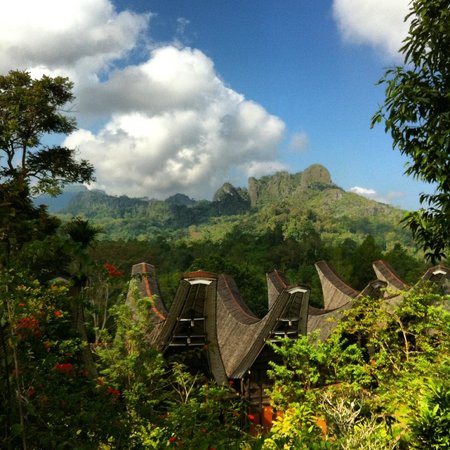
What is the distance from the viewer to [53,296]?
5.21m

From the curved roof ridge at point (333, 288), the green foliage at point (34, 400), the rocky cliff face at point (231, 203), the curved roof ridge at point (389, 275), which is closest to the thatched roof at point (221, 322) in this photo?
the green foliage at point (34, 400)

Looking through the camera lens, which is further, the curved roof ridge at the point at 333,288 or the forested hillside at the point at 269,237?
the forested hillside at the point at 269,237

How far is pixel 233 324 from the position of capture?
42.9 feet

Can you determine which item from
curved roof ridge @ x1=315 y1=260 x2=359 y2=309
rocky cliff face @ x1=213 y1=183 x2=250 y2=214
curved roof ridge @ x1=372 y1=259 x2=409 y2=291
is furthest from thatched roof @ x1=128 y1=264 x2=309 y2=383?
rocky cliff face @ x1=213 y1=183 x2=250 y2=214

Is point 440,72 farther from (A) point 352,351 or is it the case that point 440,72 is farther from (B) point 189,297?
(B) point 189,297

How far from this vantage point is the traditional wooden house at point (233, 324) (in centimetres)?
833

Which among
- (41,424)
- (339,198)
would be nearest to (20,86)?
(41,424)

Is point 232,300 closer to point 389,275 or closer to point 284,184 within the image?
point 389,275

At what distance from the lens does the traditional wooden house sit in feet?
27.3

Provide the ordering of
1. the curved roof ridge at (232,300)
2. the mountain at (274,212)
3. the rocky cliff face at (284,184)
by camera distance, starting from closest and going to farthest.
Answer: the curved roof ridge at (232,300)
the mountain at (274,212)
the rocky cliff face at (284,184)

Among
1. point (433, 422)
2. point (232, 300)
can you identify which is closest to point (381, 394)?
point (433, 422)

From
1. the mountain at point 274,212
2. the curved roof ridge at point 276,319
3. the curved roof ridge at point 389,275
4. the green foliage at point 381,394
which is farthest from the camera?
the mountain at point 274,212

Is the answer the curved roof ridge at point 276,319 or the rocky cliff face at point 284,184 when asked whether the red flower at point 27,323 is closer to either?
the curved roof ridge at point 276,319

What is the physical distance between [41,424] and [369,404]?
5736 mm
